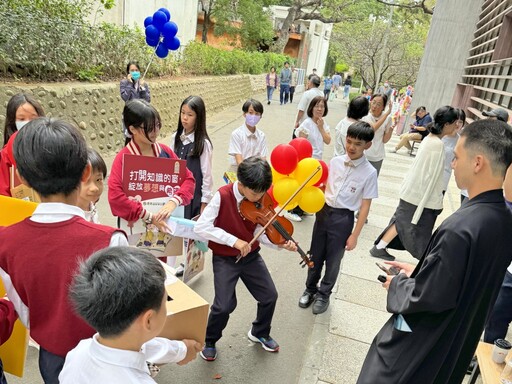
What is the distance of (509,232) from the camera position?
69.6 inches

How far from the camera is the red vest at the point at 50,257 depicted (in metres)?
1.38

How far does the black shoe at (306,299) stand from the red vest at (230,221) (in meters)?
1.34

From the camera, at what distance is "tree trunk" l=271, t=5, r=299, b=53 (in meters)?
24.8

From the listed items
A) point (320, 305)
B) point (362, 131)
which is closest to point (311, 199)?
point (362, 131)

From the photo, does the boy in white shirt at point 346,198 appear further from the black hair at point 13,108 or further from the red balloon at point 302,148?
the black hair at point 13,108

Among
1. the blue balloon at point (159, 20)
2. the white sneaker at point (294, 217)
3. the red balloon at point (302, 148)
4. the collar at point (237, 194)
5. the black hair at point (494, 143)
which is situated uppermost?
the blue balloon at point (159, 20)

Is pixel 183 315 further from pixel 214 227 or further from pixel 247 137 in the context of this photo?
Result: pixel 247 137

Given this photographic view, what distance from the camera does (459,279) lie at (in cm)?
172

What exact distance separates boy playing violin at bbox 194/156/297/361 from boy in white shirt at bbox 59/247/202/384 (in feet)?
4.50

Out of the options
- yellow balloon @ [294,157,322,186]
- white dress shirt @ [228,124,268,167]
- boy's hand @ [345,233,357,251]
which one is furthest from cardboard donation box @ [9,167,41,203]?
boy's hand @ [345,233,357,251]

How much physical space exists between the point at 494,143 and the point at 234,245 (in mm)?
1630

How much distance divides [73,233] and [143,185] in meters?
1.46

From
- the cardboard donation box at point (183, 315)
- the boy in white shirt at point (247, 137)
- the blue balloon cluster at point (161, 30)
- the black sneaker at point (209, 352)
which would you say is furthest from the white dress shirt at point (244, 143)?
the blue balloon cluster at point (161, 30)

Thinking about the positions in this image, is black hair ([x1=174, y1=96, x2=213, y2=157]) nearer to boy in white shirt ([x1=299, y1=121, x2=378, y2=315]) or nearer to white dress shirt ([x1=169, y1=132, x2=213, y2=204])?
white dress shirt ([x1=169, y1=132, x2=213, y2=204])
